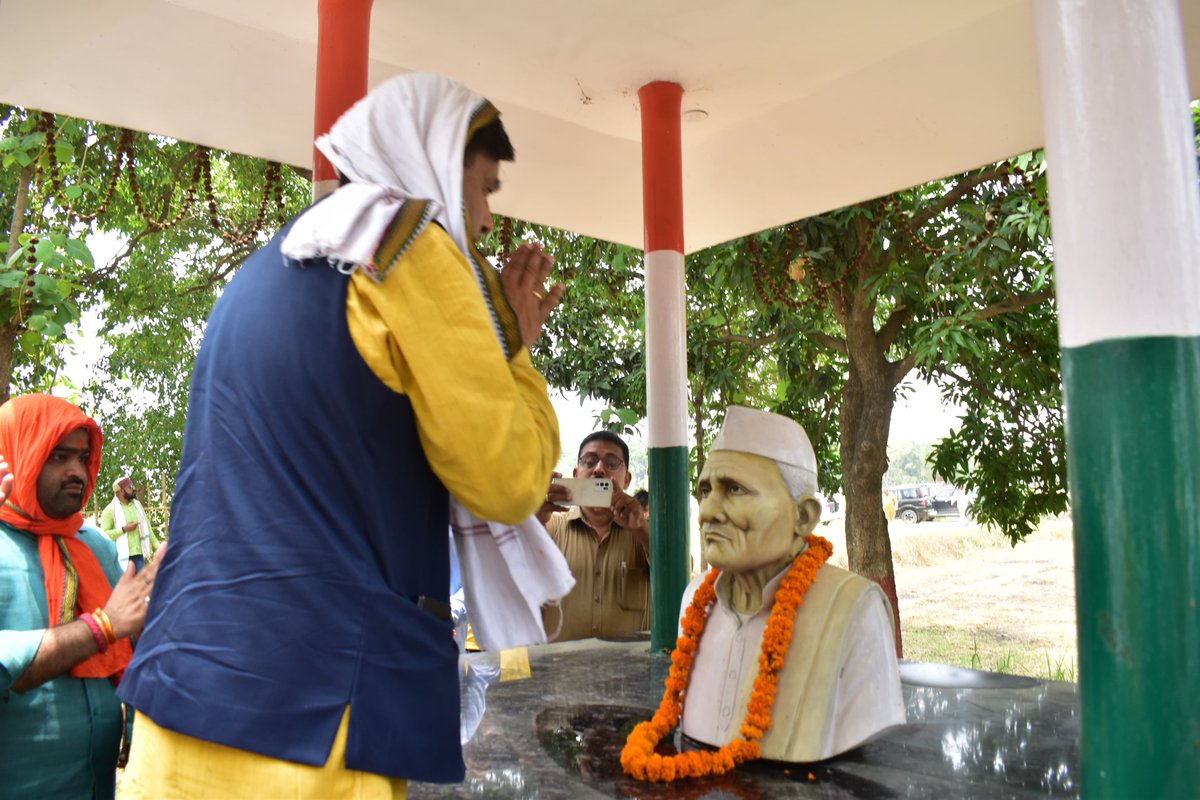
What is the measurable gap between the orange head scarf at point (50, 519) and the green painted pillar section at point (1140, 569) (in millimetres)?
2440

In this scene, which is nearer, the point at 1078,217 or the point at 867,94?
the point at 1078,217

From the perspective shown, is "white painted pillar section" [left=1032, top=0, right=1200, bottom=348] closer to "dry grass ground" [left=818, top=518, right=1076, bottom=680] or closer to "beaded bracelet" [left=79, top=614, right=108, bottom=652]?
"beaded bracelet" [left=79, top=614, right=108, bottom=652]

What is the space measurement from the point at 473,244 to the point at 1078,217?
46.1 inches

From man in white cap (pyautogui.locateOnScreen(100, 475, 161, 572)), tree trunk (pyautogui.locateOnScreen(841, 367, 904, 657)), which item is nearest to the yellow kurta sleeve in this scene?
tree trunk (pyautogui.locateOnScreen(841, 367, 904, 657))

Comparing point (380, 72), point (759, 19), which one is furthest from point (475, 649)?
point (759, 19)

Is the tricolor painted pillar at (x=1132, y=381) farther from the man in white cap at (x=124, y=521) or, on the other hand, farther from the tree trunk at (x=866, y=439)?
the man in white cap at (x=124, y=521)

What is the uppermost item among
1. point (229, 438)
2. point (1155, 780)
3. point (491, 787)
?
point (229, 438)

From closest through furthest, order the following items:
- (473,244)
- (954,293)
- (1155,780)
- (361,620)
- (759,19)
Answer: (361,620), (1155,780), (473,244), (759,19), (954,293)

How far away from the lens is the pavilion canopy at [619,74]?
186 inches

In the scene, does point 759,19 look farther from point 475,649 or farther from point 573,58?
point 475,649

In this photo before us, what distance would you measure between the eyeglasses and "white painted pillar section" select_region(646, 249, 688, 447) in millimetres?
270

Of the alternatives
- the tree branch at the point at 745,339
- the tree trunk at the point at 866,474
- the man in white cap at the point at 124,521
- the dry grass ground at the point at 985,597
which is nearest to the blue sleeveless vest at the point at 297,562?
the tree trunk at the point at 866,474

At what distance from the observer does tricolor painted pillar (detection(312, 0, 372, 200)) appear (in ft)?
13.4

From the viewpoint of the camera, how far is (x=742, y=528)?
3148 millimetres
